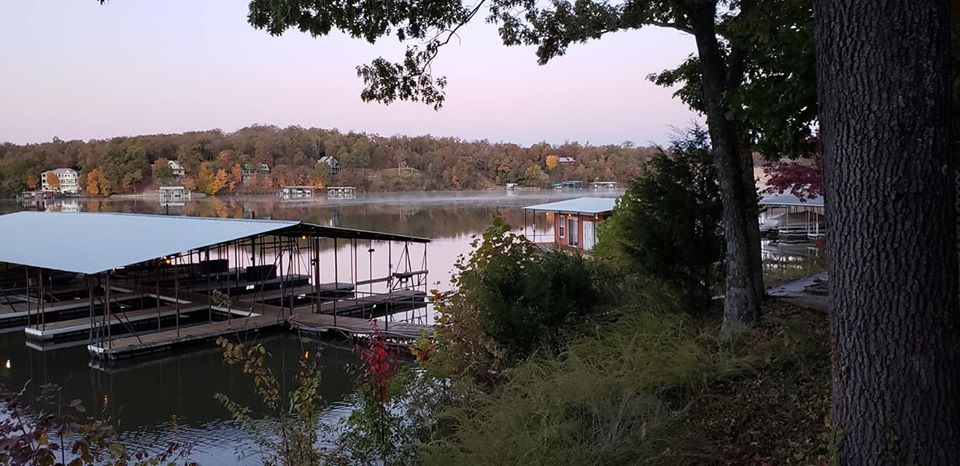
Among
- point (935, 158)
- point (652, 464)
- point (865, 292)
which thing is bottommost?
point (652, 464)

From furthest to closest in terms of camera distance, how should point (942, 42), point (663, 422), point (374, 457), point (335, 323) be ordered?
point (335, 323) → point (374, 457) → point (663, 422) → point (942, 42)

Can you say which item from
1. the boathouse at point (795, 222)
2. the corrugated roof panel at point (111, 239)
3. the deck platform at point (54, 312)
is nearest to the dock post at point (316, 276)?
the corrugated roof panel at point (111, 239)

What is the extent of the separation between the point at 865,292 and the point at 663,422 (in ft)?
5.09

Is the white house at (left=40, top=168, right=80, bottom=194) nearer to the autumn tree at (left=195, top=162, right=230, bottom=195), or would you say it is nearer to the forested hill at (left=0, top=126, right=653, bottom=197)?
the forested hill at (left=0, top=126, right=653, bottom=197)

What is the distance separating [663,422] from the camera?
4336mm

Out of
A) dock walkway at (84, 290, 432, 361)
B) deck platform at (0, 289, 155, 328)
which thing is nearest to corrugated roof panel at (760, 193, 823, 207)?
dock walkway at (84, 290, 432, 361)

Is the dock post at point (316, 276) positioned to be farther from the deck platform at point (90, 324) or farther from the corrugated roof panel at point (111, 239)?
the deck platform at point (90, 324)

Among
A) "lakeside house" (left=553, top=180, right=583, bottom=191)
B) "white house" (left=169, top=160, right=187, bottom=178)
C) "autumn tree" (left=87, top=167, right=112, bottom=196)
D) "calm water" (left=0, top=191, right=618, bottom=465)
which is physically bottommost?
"calm water" (left=0, top=191, right=618, bottom=465)

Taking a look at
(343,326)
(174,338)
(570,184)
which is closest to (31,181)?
(570,184)

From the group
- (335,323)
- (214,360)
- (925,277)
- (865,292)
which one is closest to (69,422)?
(865,292)

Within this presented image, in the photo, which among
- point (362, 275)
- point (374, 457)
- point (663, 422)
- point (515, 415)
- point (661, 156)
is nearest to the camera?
point (663, 422)

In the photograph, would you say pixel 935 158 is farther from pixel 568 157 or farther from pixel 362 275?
pixel 568 157

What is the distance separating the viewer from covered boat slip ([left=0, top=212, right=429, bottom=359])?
1839cm

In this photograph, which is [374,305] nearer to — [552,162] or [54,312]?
[54,312]
